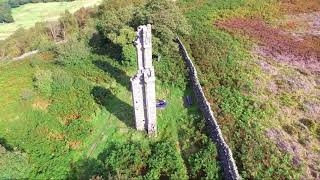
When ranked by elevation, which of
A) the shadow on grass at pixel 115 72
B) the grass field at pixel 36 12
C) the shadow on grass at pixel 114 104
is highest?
the shadow on grass at pixel 115 72

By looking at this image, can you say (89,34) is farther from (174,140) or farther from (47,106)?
(174,140)

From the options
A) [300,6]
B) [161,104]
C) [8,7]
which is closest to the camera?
[161,104]

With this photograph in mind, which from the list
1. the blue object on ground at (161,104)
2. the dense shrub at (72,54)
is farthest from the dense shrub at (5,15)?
the blue object on ground at (161,104)

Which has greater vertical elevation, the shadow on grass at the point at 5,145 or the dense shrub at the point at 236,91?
the dense shrub at the point at 236,91

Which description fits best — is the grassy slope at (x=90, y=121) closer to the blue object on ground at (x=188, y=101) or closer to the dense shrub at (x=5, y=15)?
the blue object on ground at (x=188, y=101)

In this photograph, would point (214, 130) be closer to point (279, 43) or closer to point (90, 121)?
point (90, 121)

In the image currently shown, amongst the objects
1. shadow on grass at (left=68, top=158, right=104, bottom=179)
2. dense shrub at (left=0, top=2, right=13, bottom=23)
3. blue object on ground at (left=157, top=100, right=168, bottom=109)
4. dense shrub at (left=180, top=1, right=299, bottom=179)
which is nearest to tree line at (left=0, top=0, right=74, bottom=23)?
dense shrub at (left=0, top=2, right=13, bottom=23)

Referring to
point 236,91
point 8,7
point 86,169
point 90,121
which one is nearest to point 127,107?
point 90,121
